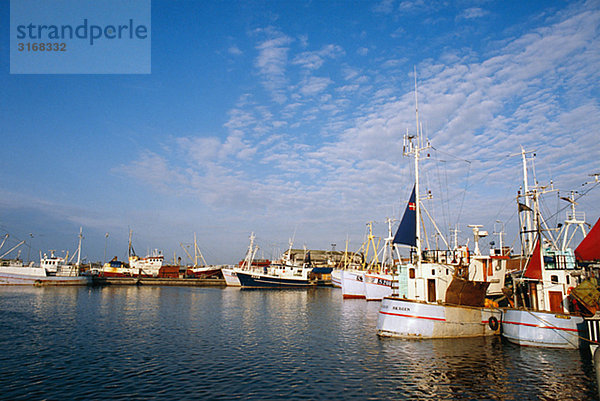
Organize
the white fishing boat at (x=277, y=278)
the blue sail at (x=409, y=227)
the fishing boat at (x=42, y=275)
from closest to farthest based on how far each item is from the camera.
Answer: the blue sail at (x=409, y=227)
the fishing boat at (x=42, y=275)
the white fishing boat at (x=277, y=278)

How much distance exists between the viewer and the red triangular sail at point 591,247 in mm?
34312

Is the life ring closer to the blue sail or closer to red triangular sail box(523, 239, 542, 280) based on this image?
red triangular sail box(523, 239, 542, 280)

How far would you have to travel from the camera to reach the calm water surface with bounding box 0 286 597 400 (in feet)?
60.8

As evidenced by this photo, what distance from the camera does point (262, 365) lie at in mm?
23453

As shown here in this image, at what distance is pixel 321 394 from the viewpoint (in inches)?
719

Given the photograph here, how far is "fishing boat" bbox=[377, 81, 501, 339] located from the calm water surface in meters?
1.17

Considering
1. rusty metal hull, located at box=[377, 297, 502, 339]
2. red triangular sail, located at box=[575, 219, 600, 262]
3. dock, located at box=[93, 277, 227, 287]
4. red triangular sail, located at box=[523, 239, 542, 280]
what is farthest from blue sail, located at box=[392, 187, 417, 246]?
dock, located at box=[93, 277, 227, 287]

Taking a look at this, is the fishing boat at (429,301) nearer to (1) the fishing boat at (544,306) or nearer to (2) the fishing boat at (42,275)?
(1) the fishing boat at (544,306)

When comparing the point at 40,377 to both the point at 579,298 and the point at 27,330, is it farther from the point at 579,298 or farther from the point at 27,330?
the point at 579,298

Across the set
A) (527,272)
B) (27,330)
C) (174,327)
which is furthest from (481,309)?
(27,330)

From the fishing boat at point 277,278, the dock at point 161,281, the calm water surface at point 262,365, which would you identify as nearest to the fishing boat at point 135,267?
the dock at point 161,281

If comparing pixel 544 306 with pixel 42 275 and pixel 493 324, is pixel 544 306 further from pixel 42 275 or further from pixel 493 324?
pixel 42 275

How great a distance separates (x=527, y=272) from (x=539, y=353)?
7564 millimetres

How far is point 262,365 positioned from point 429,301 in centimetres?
1636
